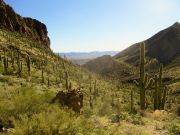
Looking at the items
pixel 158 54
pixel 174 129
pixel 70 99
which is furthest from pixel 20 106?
pixel 158 54

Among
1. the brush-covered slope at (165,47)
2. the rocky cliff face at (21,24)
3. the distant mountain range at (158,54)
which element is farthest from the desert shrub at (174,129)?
the brush-covered slope at (165,47)

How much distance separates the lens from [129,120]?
1501cm

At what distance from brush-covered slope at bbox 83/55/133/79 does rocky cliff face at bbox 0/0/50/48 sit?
35245 millimetres

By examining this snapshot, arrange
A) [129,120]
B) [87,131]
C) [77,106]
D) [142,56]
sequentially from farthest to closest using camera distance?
1. [142,56]
2. [77,106]
3. [129,120]
4. [87,131]

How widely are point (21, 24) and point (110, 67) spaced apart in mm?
69605

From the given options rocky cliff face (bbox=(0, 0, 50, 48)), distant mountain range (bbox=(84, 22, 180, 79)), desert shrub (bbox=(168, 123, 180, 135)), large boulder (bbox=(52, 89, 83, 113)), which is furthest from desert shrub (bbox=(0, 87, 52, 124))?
distant mountain range (bbox=(84, 22, 180, 79))

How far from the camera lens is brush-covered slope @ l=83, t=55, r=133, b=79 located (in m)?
135

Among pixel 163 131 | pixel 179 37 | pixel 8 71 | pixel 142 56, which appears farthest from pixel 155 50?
pixel 163 131

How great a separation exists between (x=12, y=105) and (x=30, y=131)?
332 centimetres

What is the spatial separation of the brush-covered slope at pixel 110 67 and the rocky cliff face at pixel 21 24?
116 feet

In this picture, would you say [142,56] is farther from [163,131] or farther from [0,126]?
[0,126]

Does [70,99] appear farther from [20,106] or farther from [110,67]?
[110,67]

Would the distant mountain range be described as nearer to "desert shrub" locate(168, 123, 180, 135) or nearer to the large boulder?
the large boulder

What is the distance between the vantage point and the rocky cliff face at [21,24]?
86725mm
